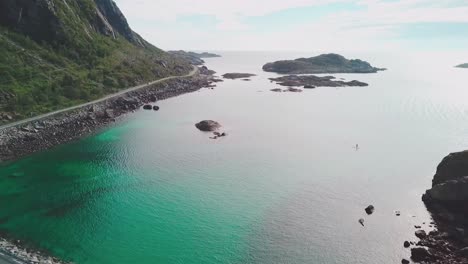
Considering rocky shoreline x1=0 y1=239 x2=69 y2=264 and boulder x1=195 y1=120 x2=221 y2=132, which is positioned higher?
rocky shoreline x1=0 y1=239 x2=69 y2=264

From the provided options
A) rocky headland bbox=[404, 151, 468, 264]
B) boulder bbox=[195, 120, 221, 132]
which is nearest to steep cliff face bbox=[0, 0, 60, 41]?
boulder bbox=[195, 120, 221, 132]

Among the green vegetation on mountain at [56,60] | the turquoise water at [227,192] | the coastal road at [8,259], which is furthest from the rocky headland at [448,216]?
the green vegetation on mountain at [56,60]

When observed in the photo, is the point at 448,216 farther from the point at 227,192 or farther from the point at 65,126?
the point at 65,126

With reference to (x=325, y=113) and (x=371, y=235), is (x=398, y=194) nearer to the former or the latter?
(x=371, y=235)

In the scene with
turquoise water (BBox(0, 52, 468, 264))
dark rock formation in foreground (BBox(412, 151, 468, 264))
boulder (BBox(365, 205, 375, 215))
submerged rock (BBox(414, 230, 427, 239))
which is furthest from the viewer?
boulder (BBox(365, 205, 375, 215))

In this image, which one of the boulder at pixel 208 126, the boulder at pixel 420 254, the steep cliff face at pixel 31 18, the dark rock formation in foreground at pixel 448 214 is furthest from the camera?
the steep cliff face at pixel 31 18

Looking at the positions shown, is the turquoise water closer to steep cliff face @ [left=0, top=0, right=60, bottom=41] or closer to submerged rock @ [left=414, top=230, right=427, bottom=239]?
submerged rock @ [left=414, top=230, right=427, bottom=239]

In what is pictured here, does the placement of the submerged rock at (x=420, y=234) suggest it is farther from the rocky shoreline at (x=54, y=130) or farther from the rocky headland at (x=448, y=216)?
the rocky shoreline at (x=54, y=130)
